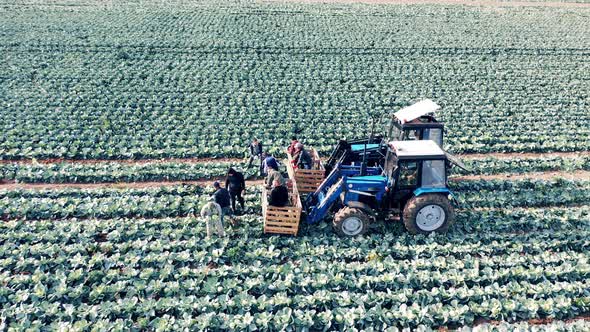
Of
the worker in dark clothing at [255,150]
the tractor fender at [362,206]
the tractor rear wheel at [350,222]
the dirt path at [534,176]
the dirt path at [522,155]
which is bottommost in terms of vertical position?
the tractor rear wheel at [350,222]

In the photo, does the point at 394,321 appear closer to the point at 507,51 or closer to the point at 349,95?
the point at 349,95

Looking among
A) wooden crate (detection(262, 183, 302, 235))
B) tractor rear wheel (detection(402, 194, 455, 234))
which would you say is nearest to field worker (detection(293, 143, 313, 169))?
wooden crate (detection(262, 183, 302, 235))

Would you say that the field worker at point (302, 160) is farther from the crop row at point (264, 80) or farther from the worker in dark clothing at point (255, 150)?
the crop row at point (264, 80)

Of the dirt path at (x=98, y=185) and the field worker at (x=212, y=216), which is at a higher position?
the dirt path at (x=98, y=185)

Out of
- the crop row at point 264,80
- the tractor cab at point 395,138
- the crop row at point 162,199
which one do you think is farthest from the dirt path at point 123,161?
the tractor cab at point 395,138

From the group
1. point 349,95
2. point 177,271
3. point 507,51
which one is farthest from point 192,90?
point 507,51

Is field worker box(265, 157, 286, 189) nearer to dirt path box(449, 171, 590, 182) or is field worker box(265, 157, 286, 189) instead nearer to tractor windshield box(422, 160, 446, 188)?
tractor windshield box(422, 160, 446, 188)

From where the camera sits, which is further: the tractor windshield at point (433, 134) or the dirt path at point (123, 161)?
the dirt path at point (123, 161)
